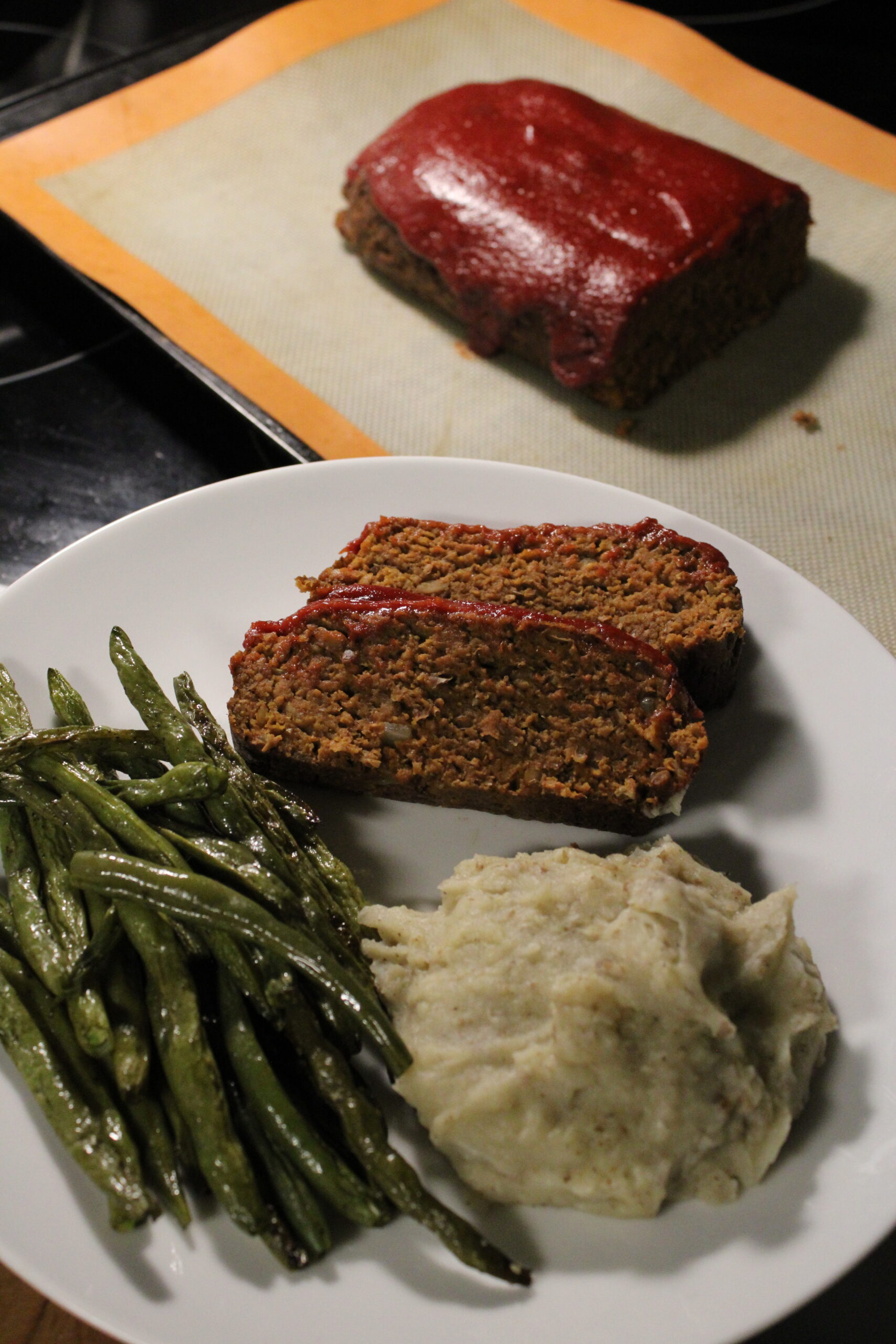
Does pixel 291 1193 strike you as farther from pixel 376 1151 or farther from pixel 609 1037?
pixel 609 1037

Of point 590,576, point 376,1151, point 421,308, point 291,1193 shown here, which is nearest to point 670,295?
point 421,308

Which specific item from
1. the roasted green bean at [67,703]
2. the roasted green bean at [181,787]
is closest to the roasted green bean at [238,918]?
the roasted green bean at [181,787]

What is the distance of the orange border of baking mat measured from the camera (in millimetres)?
5344

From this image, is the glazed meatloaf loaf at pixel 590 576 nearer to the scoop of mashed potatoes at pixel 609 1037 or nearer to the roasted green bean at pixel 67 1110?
the scoop of mashed potatoes at pixel 609 1037

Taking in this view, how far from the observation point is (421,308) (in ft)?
19.1

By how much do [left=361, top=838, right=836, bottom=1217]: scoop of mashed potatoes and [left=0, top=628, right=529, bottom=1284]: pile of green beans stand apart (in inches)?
5.7

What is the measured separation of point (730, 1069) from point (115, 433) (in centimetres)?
408

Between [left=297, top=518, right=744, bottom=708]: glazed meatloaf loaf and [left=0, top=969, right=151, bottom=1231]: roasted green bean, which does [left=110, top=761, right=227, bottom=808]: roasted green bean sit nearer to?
[left=0, top=969, right=151, bottom=1231]: roasted green bean

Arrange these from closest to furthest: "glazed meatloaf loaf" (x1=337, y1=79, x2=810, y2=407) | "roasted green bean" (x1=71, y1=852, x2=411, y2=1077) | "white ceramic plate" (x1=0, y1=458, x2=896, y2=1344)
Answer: "white ceramic plate" (x1=0, y1=458, x2=896, y2=1344), "roasted green bean" (x1=71, y1=852, x2=411, y2=1077), "glazed meatloaf loaf" (x1=337, y1=79, x2=810, y2=407)

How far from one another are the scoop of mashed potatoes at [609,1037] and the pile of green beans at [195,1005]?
144mm

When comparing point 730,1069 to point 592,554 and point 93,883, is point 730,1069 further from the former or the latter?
point 592,554

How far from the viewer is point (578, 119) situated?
18.1ft

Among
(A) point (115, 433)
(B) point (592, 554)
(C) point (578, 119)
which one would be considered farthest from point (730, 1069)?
(C) point (578, 119)

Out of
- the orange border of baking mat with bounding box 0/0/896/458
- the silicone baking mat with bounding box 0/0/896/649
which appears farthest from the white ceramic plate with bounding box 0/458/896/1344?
the orange border of baking mat with bounding box 0/0/896/458
